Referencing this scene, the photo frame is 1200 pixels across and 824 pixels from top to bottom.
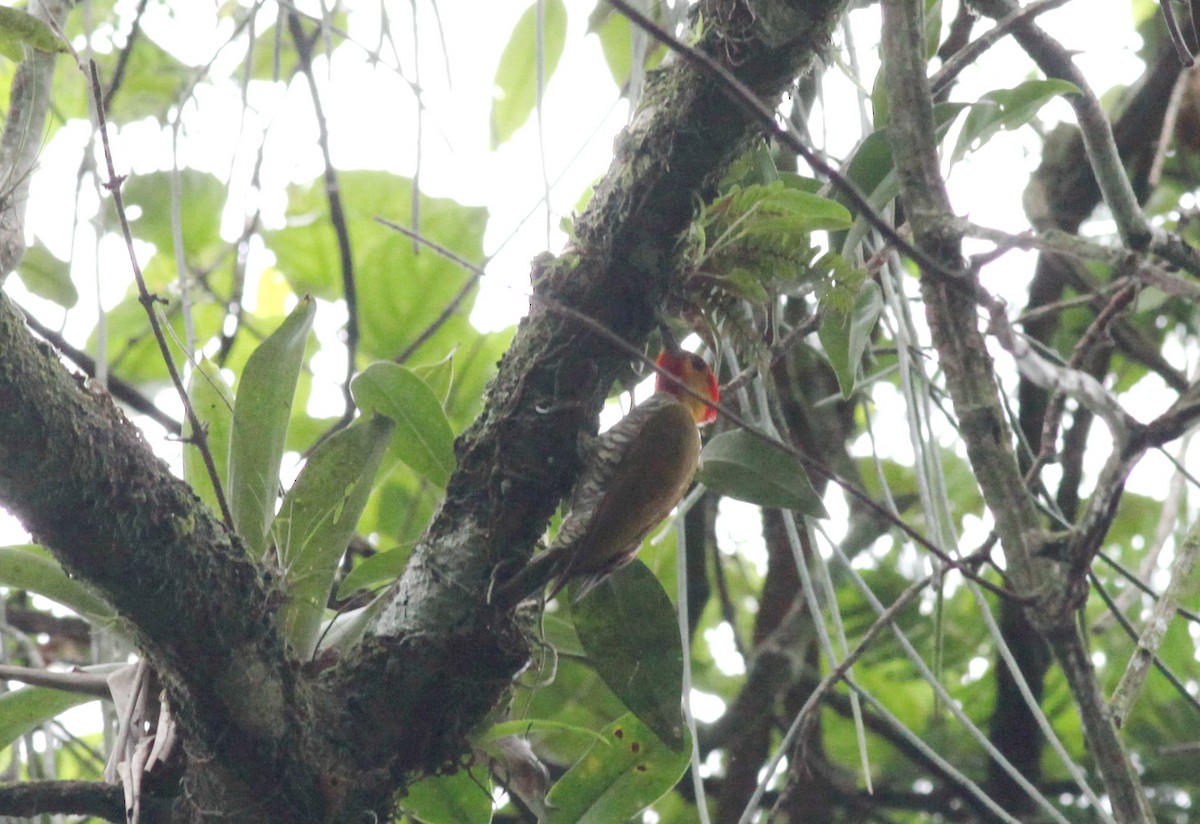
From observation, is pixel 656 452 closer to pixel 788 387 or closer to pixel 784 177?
pixel 784 177

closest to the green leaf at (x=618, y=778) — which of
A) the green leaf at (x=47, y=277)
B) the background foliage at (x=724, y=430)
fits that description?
the background foliage at (x=724, y=430)

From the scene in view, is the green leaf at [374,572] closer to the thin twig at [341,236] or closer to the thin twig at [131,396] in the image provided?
the thin twig at [341,236]

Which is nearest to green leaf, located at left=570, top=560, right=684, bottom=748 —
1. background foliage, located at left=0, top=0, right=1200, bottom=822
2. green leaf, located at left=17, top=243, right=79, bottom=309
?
background foliage, located at left=0, top=0, right=1200, bottom=822

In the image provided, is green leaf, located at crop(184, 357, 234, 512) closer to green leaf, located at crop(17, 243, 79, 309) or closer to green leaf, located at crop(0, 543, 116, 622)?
green leaf, located at crop(0, 543, 116, 622)

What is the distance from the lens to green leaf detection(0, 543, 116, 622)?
1095 millimetres

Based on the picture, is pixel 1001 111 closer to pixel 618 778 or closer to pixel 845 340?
pixel 845 340

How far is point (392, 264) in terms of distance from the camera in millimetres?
1990

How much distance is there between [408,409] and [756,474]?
0.38 metres

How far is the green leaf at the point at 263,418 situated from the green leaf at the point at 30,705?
0.82 feet

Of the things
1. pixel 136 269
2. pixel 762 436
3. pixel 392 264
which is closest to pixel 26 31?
pixel 136 269

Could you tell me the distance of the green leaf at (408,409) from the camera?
1182mm

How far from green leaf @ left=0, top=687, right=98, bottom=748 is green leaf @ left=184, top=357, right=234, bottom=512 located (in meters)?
0.24

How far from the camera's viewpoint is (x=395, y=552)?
1.24 meters

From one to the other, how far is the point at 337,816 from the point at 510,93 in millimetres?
1137
